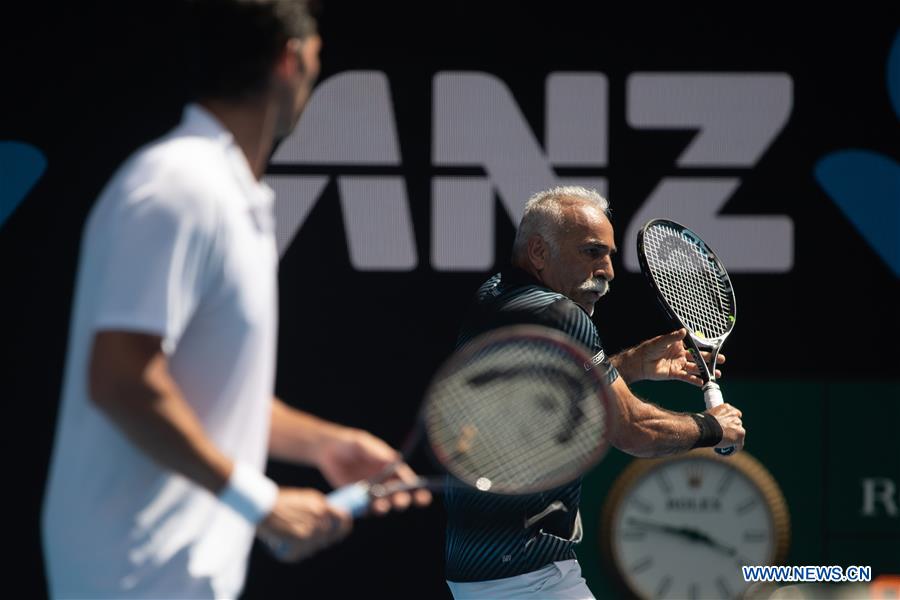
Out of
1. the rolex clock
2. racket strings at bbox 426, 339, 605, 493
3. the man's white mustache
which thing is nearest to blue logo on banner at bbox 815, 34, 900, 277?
the rolex clock

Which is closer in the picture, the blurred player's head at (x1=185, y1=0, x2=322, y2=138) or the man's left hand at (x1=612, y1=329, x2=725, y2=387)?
the blurred player's head at (x1=185, y1=0, x2=322, y2=138)

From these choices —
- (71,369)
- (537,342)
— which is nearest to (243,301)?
(71,369)

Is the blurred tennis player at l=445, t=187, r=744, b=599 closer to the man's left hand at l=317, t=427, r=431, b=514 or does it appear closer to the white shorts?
the white shorts

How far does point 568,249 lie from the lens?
3656mm

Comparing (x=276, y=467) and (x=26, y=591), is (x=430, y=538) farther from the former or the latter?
(x=26, y=591)

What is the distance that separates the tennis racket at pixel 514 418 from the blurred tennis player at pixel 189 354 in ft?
1.82

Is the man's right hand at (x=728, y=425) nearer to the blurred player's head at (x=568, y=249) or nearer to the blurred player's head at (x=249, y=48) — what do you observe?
the blurred player's head at (x=568, y=249)

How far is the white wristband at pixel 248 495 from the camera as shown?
1724mm

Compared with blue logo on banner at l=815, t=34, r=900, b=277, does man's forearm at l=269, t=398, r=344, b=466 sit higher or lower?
higher

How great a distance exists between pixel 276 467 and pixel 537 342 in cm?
241

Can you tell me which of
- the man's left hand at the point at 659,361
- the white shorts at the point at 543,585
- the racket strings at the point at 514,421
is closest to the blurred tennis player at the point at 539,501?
the white shorts at the point at 543,585

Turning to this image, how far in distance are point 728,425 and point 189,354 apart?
1.90 meters

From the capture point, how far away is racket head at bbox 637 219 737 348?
3672 mm

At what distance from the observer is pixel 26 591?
186 inches
